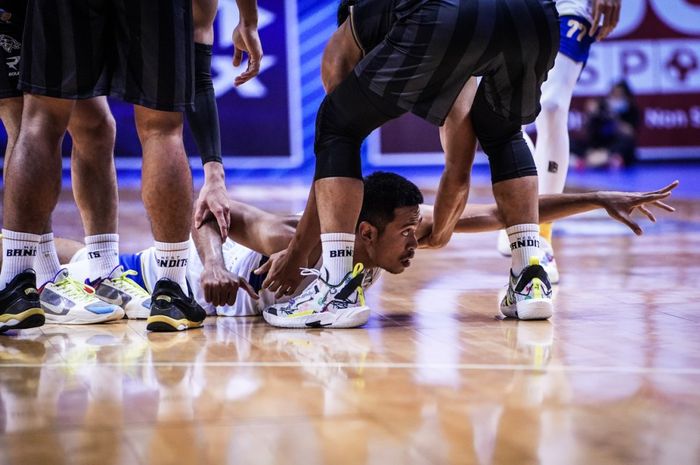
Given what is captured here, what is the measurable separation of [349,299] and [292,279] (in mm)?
217

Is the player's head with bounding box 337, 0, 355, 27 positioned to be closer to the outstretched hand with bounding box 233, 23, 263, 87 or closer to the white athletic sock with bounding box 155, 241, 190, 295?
the outstretched hand with bounding box 233, 23, 263, 87

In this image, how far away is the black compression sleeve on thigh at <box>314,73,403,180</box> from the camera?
2.67m

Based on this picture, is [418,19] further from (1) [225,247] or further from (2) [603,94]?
(2) [603,94]

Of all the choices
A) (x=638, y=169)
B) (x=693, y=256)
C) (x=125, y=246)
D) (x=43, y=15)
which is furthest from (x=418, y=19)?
(x=638, y=169)

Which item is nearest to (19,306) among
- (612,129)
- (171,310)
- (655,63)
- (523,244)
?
(171,310)

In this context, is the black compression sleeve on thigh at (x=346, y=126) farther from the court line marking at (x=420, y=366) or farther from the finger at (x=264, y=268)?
the court line marking at (x=420, y=366)

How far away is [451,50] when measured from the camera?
2555 millimetres

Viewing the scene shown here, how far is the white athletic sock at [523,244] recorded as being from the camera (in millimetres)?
2844

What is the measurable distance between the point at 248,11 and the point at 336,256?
0.85 m

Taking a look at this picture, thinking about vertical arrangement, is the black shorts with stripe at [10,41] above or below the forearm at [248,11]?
below

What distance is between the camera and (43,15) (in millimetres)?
2523

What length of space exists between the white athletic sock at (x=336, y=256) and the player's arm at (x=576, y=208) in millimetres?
540

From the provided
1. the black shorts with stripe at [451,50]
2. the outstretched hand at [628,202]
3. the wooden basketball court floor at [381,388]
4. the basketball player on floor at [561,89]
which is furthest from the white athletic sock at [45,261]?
the basketball player on floor at [561,89]

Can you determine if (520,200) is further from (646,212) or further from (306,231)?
(306,231)
